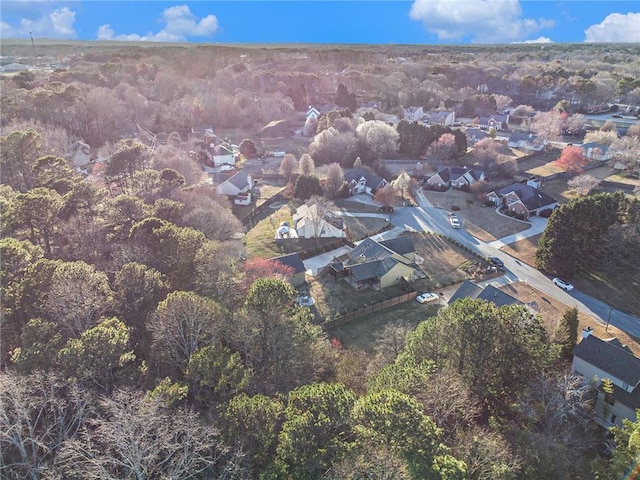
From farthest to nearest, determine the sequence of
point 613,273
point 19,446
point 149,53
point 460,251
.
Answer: point 149,53 → point 460,251 → point 613,273 → point 19,446

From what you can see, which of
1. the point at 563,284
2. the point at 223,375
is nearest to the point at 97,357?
the point at 223,375

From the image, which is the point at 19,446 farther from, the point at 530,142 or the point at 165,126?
the point at 530,142

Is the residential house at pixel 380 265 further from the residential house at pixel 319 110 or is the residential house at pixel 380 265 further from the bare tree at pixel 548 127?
the residential house at pixel 319 110

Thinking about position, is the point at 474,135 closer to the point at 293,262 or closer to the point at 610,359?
the point at 293,262

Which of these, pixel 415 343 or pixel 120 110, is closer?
pixel 415 343

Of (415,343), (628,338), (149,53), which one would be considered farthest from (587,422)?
(149,53)

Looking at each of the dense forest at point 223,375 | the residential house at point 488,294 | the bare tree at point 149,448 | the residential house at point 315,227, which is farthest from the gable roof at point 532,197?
the bare tree at point 149,448
